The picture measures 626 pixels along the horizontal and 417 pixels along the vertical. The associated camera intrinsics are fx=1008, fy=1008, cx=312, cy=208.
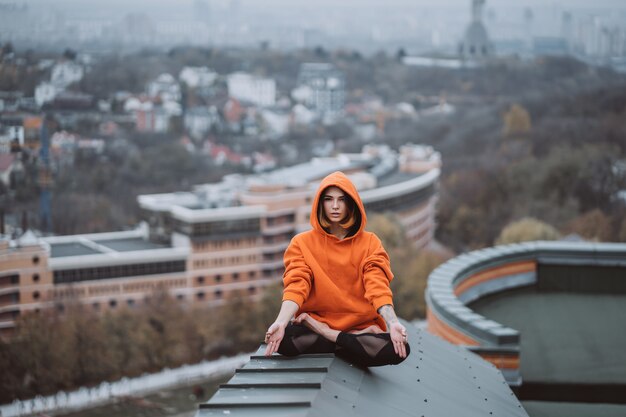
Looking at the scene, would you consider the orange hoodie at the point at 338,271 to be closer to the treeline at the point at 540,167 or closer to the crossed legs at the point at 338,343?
the crossed legs at the point at 338,343

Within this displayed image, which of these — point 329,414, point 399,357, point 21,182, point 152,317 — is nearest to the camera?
point 329,414

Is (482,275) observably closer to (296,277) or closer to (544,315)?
(544,315)

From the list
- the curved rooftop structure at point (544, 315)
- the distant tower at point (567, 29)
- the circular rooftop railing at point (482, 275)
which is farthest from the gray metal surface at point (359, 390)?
the distant tower at point (567, 29)

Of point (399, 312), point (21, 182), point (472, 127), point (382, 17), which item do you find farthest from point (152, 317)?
point (382, 17)

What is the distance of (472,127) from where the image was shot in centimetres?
4050

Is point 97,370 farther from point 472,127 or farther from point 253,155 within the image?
point 472,127

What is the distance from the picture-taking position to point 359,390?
8.57ft

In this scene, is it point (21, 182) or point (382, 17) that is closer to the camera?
point (21, 182)

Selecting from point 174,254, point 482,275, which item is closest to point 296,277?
point 482,275

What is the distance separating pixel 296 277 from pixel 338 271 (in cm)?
14

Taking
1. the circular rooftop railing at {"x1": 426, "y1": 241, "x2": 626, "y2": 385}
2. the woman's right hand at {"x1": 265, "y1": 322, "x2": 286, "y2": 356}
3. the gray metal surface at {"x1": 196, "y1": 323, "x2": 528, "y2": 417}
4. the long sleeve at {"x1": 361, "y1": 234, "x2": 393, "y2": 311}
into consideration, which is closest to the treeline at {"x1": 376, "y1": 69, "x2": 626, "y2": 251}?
the circular rooftop railing at {"x1": 426, "y1": 241, "x2": 626, "y2": 385}

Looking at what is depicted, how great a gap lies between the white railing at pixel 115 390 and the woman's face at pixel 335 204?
13139 millimetres

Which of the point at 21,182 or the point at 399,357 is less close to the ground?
the point at 399,357

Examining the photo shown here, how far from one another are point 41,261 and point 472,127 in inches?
957
